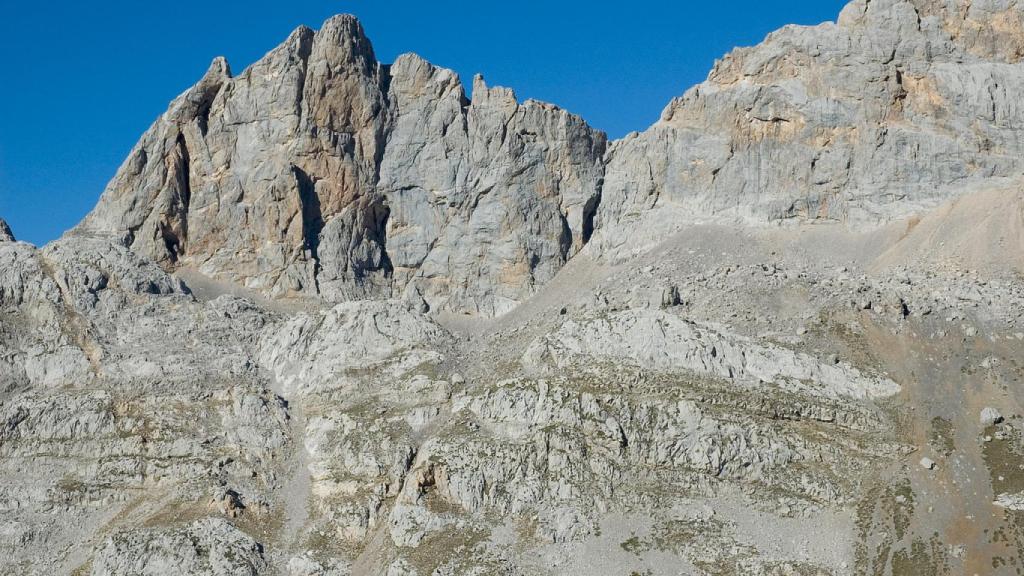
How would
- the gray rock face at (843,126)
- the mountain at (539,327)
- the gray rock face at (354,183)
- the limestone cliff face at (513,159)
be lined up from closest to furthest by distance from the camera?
the mountain at (539,327) < the gray rock face at (843,126) < the limestone cliff face at (513,159) < the gray rock face at (354,183)

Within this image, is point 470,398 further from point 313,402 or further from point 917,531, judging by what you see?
point 917,531

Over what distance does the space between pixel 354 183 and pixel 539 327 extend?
134 ft

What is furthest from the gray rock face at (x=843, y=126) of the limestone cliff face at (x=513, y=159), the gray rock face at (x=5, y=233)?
the gray rock face at (x=5, y=233)

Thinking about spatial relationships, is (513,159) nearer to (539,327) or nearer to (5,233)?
(539,327)

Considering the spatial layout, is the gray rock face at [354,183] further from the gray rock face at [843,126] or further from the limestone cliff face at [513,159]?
the gray rock face at [843,126]

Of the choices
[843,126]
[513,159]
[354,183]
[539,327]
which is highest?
[843,126]

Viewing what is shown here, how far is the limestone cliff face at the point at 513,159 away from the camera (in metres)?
134

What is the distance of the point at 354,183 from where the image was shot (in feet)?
482

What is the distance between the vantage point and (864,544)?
283ft

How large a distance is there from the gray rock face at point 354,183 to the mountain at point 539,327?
0.41 m

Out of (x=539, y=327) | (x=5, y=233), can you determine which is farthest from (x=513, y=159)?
(x=5, y=233)

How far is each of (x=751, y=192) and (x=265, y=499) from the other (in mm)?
69731

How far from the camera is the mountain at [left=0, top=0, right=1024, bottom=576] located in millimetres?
92125

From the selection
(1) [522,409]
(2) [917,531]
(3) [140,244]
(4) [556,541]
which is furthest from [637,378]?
(3) [140,244]
